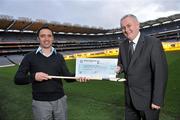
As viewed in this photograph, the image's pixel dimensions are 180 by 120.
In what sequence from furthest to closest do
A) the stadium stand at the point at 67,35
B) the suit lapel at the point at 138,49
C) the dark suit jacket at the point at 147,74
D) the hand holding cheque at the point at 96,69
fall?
the stadium stand at the point at 67,35 < the hand holding cheque at the point at 96,69 < the suit lapel at the point at 138,49 < the dark suit jacket at the point at 147,74

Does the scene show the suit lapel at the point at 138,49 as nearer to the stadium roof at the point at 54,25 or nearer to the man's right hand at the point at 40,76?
the man's right hand at the point at 40,76

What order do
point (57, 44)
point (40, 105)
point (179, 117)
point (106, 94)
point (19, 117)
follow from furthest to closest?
point (57, 44) < point (106, 94) < point (19, 117) < point (179, 117) < point (40, 105)

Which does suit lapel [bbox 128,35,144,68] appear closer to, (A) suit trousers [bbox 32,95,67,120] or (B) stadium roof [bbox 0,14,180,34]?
(A) suit trousers [bbox 32,95,67,120]

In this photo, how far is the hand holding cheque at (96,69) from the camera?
492 centimetres

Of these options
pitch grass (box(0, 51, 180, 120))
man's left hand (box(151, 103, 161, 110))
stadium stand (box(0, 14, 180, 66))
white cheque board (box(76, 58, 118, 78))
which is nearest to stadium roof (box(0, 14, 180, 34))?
stadium stand (box(0, 14, 180, 66))

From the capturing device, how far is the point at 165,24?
74.1 meters

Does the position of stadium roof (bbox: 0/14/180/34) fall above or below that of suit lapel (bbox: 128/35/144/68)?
above

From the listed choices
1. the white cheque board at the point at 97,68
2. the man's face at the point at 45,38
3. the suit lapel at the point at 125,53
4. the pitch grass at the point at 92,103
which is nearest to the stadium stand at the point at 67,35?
the pitch grass at the point at 92,103

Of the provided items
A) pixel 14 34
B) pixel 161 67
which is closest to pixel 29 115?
pixel 161 67

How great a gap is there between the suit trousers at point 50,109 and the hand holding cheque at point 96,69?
15.7 inches

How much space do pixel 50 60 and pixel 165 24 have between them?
71.6 m

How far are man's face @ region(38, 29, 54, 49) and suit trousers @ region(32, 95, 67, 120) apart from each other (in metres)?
0.79

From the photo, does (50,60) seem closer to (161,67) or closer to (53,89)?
(53,89)

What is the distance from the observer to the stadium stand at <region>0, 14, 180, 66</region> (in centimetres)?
6206
